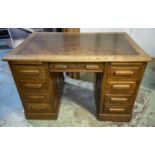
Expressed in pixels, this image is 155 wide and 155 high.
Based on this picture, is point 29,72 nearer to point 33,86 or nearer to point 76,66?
point 33,86

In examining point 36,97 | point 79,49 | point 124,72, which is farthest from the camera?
point 36,97

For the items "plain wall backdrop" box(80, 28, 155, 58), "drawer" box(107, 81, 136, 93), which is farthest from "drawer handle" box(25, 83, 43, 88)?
"plain wall backdrop" box(80, 28, 155, 58)

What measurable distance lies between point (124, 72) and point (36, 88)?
78cm

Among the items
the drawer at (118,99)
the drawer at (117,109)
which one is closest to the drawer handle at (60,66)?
the drawer at (118,99)

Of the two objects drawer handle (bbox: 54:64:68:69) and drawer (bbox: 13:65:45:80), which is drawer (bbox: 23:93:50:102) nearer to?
drawer (bbox: 13:65:45:80)

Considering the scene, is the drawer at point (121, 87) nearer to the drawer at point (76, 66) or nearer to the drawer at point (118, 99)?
the drawer at point (118, 99)

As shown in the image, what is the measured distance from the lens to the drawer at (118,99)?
1.29m

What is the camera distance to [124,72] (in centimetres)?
113

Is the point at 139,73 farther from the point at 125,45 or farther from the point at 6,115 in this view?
the point at 6,115

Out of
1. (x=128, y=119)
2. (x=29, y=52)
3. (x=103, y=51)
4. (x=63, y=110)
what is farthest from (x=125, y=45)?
(x=63, y=110)

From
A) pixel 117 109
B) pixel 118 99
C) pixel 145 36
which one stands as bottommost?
pixel 117 109

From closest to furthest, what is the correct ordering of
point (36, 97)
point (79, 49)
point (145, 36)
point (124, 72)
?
point (124, 72) → point (79, 49) → point (36, 97) → point (145, 36)

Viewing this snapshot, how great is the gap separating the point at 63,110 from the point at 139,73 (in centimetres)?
95

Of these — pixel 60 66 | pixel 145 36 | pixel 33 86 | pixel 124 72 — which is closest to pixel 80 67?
pixel 60 66
